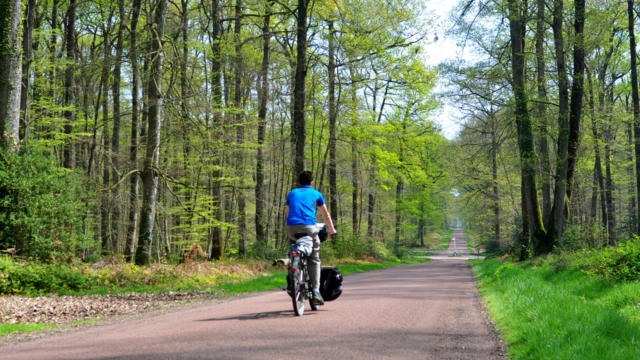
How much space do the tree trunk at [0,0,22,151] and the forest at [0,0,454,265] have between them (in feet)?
0.12

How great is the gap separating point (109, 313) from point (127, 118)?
22.0 metres

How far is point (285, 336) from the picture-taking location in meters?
5.85

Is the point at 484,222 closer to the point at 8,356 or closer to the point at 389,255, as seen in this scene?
the point at 389,255

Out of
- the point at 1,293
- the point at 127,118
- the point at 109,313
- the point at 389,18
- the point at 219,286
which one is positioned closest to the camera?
the point at 109,313

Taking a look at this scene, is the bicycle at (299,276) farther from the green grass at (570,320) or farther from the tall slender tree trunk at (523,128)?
the tall slender tree trunk at (523,128)

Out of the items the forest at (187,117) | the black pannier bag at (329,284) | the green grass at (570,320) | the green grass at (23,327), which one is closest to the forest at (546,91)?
the forest at (187,117)

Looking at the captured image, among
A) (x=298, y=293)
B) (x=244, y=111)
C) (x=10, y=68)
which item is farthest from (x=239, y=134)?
(x=298, y=293)

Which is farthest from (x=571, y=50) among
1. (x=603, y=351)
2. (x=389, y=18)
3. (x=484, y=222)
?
(x=484, y=222)

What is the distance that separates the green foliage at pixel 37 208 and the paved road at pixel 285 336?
597 centimetres

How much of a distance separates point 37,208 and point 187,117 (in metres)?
4.77

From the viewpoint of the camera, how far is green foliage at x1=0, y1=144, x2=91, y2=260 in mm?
12211

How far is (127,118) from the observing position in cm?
2912

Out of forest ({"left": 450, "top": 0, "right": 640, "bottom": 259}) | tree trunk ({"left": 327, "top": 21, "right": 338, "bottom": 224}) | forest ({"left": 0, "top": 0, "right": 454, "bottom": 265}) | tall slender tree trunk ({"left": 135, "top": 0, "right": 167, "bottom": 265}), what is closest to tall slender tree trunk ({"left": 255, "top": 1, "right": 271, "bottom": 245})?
forest ({"left": 0, "top": 0, "right": 454, "bottom": 265})

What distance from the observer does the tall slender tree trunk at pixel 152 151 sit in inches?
593
